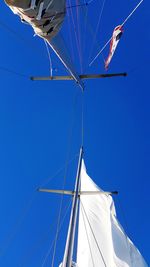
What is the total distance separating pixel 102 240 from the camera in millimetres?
11602

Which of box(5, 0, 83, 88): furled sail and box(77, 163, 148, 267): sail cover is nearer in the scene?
box(5, 0, 83, 88): furled sail

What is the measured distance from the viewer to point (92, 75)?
384 inches

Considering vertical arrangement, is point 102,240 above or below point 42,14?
below

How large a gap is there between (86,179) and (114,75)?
8228 millimetres

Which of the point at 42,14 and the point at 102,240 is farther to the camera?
the point at 102,240

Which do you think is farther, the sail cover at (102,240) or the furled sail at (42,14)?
the sail cover at (102,240)

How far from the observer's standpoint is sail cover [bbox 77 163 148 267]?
9.93 m

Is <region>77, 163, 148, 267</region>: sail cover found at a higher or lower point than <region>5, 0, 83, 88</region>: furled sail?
lower

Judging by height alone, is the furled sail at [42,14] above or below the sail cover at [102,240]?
above

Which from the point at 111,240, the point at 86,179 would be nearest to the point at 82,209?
the point at 86,179

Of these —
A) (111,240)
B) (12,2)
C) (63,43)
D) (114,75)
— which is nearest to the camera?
(12,2)

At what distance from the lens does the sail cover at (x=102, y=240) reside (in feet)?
32.6

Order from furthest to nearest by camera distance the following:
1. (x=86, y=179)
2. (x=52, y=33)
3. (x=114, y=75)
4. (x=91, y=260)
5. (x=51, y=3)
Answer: (x=86, y=179) < (x=91, y=260) < (x=114, y=75) < (x=52, y=33) < (x=51, y=3)

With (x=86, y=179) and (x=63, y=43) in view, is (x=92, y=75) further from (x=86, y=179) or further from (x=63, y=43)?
(x=86, y=179)
